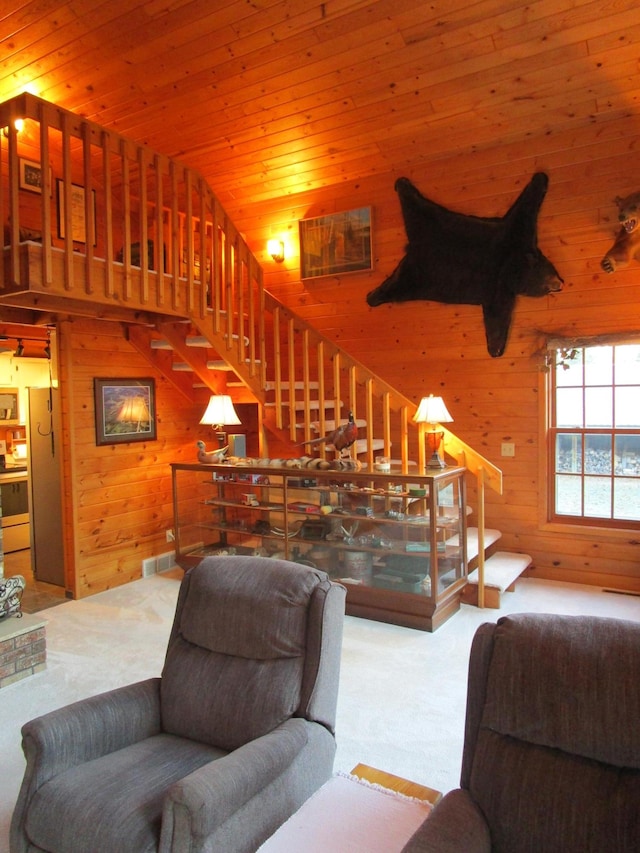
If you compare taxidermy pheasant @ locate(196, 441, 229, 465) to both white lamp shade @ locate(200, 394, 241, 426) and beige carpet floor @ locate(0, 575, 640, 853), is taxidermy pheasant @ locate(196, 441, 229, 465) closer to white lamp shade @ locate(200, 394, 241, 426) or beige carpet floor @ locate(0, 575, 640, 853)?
white lamp shade @ locate(200, 394, 241, 426)

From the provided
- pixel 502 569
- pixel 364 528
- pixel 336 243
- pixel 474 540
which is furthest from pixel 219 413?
pixel 502 569

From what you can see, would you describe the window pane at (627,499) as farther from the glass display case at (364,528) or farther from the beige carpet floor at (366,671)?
the glass display case at (364,528)

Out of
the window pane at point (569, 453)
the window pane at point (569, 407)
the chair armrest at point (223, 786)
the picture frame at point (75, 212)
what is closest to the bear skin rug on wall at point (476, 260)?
the window pane at point (569, 407)

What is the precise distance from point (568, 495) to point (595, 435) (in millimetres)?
520

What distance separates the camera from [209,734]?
2.08m

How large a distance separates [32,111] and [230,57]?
1.55 meters

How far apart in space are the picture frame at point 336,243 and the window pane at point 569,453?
7.20 ft

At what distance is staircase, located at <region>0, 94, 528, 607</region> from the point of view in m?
3.61

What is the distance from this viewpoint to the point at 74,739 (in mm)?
1934

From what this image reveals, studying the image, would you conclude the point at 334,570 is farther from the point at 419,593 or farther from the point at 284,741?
the point at 284,741

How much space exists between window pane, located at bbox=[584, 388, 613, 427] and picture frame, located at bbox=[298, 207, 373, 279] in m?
2.14

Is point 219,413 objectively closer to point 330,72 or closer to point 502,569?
point 502,569

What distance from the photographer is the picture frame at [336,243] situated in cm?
543

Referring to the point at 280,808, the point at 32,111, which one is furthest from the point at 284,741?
the point at 32,111
